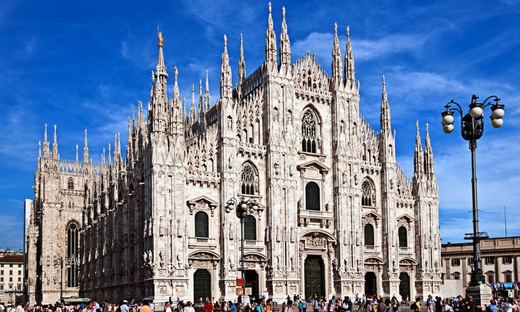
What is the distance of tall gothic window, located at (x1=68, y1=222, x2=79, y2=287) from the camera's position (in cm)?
8431

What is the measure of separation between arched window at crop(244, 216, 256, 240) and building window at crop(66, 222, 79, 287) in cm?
3964

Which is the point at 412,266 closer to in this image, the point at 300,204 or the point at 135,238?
the point at 300,204

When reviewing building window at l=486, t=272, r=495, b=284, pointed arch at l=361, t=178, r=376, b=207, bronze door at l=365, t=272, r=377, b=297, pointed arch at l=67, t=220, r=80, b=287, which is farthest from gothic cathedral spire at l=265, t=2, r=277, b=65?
building window at l=486, t=272, r=495, b=284

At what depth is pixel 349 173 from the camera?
190 ft

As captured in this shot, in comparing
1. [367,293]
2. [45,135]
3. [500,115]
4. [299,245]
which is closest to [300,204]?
[299,245]

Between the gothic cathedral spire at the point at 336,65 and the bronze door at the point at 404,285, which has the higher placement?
the gothic cathedral spire at the point at 336,65

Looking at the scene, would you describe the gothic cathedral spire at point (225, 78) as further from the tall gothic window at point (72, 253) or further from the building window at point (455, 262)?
the building window at point (455, 262)

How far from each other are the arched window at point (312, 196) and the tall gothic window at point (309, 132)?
3097 mm

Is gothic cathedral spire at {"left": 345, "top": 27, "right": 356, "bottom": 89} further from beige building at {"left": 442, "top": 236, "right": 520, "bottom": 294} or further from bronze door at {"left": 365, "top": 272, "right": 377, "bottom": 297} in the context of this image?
beige building at {"left": 442, "top": 236, "right": 520, "bottom": 294}

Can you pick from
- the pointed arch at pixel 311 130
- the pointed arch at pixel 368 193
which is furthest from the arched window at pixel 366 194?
the pointed arch at pixel 311 130

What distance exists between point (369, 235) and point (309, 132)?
35.4 ft

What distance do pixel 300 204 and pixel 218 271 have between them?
365 inches

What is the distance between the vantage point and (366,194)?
2347 inches

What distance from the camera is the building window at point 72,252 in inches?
3319
